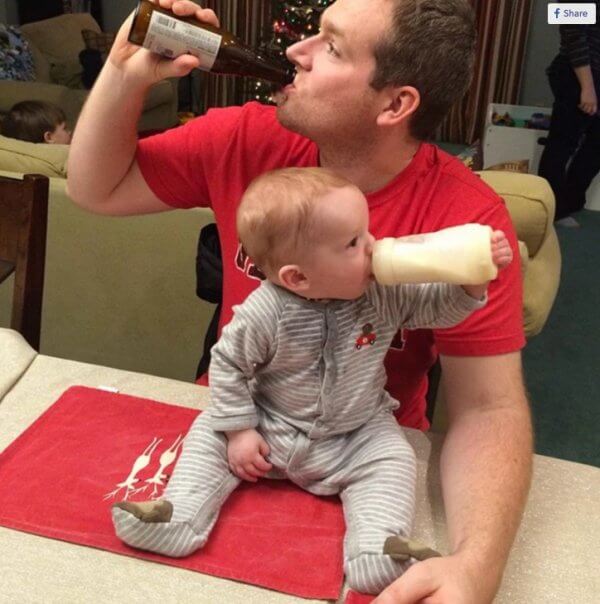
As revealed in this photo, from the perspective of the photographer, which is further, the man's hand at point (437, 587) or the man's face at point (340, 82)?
the man's face at point (340, 82)

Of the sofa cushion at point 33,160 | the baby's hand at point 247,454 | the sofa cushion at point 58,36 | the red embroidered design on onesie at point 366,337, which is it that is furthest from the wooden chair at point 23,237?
the sofa cushion at point 58,36

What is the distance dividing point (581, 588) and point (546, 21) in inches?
204

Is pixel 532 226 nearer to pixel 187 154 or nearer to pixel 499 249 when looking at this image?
pixel 187 154

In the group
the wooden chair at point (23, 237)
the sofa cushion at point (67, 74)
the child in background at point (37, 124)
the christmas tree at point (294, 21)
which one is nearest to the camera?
the wooden chair at point (23, 237)

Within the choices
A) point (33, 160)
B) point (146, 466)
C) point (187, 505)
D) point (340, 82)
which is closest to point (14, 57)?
point (33, 160)

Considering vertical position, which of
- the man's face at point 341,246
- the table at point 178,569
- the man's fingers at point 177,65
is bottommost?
the table at point 178,569

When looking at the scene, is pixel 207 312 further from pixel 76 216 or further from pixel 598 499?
pixel 598 499

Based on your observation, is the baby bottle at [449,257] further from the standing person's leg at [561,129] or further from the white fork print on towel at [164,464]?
the standing person's leg at [561,129]

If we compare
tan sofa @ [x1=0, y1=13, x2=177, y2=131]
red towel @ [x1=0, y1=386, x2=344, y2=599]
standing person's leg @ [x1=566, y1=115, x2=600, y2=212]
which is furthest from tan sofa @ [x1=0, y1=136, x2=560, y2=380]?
tan sofa @ [x1=0, y1=13, x2=177, y2=131]

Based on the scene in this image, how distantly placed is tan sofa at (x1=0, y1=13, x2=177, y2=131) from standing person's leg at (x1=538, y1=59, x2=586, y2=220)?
7.42 feet

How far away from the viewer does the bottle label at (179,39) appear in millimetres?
1041

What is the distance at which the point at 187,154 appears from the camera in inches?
49.8

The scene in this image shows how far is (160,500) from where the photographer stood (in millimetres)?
836

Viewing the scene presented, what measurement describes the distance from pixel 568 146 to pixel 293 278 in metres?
3.73
